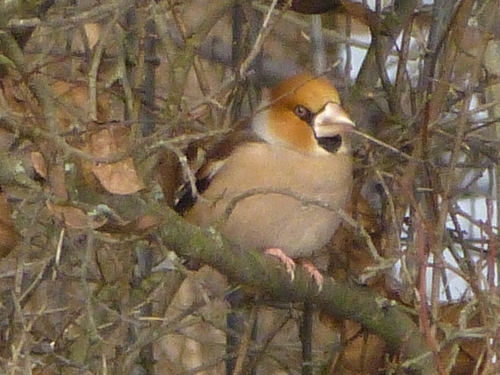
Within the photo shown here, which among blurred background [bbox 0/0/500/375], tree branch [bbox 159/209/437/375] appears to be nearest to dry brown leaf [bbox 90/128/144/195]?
blurred background [bbox 0/0/500/375]

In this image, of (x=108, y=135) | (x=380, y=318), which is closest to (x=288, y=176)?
(x=380, y=318)

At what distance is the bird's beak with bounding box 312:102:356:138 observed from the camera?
5.76 feet

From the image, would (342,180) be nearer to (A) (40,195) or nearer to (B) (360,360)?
(B) (360,360)

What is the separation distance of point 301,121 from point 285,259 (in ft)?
0.95

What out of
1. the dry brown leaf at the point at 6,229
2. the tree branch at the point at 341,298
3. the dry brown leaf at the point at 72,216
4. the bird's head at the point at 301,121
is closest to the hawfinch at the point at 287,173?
the bird's head at the point at 301,121

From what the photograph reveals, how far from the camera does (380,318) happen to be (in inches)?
64.1

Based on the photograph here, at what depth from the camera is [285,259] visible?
176 cm

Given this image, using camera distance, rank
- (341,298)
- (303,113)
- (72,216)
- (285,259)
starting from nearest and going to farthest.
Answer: (72,216) < (341,298) < (285,259) < (303,113)

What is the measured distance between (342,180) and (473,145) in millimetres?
260

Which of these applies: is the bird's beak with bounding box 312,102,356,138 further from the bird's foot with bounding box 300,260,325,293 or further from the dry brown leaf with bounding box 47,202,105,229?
the dry brown leaf with bounding box 47,202,105,229

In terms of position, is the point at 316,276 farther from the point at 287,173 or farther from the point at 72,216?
the point at 72,216

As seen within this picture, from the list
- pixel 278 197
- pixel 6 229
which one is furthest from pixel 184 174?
pixel 6 229

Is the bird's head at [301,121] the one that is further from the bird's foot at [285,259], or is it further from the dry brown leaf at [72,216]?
the dry brown leaf at [72,216]

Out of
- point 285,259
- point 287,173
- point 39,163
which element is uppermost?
point 39,163
